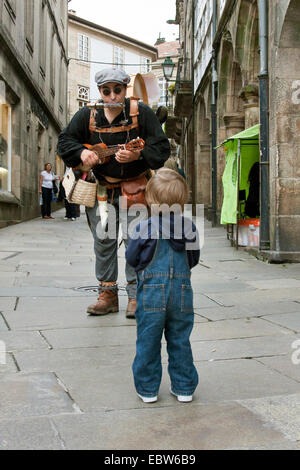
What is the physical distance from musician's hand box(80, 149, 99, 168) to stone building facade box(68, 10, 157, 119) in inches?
1611

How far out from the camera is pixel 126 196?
4.51 meters

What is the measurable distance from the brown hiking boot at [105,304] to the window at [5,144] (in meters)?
10.7

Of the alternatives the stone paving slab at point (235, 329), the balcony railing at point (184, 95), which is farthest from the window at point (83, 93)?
the stone paving slab at point (235, 329)

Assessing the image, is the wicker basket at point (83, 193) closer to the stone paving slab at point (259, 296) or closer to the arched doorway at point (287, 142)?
the stone paving slab at point (259, 296)

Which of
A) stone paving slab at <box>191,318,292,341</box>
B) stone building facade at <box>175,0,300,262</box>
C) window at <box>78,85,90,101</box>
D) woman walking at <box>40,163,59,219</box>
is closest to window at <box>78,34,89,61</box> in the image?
window at <box>78,85,90,101</box>

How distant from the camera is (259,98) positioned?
29.7 ft

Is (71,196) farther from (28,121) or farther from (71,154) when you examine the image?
(28,121)

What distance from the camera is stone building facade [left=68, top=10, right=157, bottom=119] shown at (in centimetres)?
4609

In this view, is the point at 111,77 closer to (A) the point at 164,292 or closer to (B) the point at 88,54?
(A) the point at 164,292

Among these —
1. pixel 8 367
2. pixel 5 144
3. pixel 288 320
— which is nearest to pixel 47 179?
pixel 5 144

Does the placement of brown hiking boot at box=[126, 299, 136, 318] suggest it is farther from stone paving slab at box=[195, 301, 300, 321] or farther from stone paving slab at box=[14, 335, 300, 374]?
stone paving slab at box=[14, 335, 300, 374]

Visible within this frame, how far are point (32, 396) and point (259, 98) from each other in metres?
7.25

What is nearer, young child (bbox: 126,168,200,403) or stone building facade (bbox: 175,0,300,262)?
young child (bbox: 126,168,200,403)

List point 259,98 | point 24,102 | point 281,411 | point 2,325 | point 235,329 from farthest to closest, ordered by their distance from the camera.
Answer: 1. point 24,102
2. point 259,98
3. point 2,325
4. point 235,329
5. point 281,411
